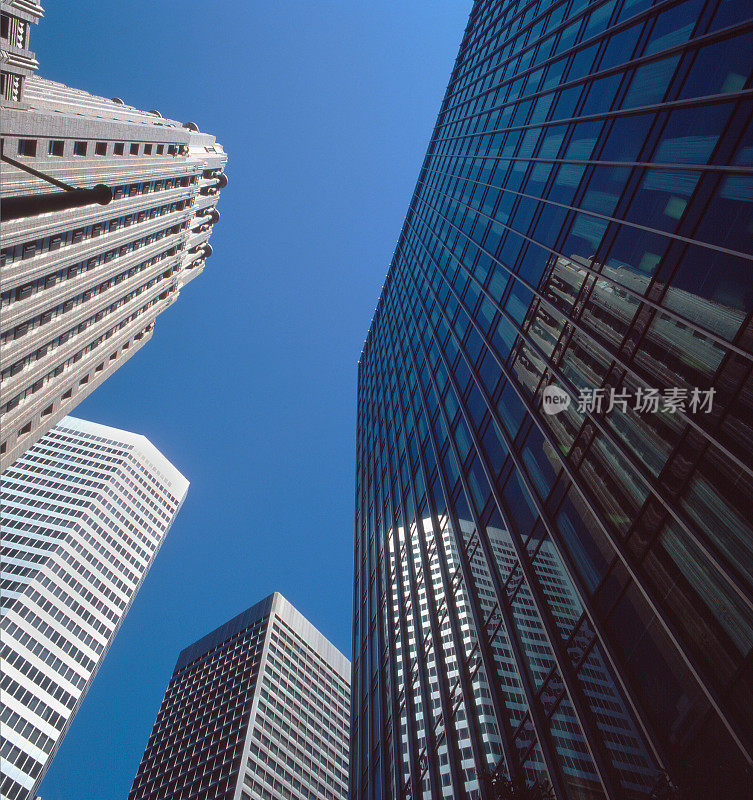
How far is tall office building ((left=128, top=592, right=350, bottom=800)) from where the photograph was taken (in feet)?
275

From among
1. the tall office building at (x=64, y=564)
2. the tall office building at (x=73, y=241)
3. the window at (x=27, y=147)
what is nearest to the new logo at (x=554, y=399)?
the tall office building at (x=73, y=241)

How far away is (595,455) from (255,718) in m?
96.4

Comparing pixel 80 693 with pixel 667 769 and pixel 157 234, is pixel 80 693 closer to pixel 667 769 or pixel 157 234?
pixel 157 234

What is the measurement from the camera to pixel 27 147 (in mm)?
36719

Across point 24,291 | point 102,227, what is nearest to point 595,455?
point 24,291

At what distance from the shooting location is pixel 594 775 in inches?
414

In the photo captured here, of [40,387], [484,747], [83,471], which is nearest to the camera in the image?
[484,747]

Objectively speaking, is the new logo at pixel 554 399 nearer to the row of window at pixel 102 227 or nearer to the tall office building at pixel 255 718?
the row of window at pixel 102 227

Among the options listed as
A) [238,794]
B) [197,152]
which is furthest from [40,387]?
[238,794]

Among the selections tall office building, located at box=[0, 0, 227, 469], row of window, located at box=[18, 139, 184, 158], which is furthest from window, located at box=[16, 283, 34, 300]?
row of window, located at box=[18, 139, 184, 158]

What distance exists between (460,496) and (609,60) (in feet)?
55.6

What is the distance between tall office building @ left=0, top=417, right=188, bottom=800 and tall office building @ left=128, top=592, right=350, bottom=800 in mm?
20260

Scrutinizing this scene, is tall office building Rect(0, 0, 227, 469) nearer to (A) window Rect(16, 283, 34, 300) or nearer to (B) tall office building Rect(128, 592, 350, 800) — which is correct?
(A) window Rect(16, 283, 34, 300)

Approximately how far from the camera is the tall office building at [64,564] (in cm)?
8006
